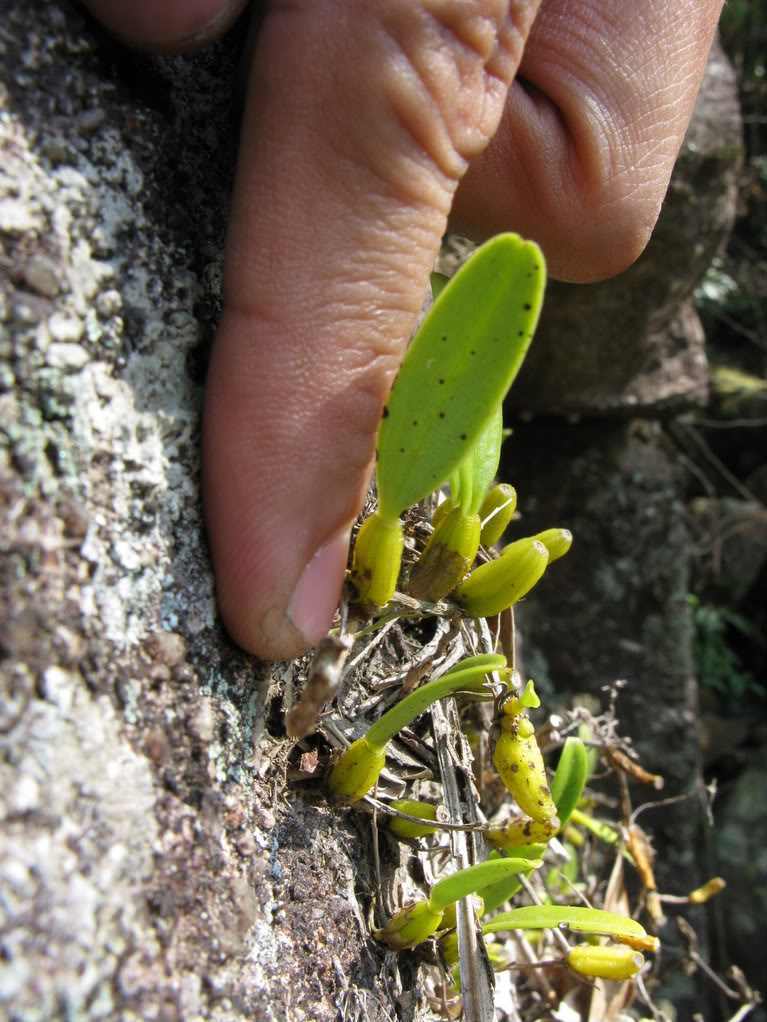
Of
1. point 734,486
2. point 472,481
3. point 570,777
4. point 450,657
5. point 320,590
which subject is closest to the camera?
point 320,590

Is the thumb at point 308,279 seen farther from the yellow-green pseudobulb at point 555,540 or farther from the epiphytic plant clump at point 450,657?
the yellow-green pseudobulb at point 555,540

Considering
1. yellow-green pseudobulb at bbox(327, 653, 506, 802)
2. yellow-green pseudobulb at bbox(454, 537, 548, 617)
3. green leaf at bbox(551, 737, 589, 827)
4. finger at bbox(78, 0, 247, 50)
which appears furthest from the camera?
green leaf at bbox(551, 737, 589, 827)

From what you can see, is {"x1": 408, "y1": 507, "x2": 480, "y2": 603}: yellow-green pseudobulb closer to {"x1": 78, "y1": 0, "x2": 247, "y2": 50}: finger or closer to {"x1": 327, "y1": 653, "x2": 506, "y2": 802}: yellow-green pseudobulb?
{"x1": 327, "y1": 653, "x2": 506, "y2": 802}: yellow-green pseudobulb

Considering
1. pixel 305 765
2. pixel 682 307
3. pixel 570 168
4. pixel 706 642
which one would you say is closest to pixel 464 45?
pixel 570 168

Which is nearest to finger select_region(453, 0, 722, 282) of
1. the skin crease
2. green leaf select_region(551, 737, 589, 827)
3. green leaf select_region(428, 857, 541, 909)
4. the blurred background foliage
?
the skin crease

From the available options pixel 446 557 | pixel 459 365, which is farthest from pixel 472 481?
pixel 459 365

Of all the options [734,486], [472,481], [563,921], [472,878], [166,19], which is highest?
[166,19]

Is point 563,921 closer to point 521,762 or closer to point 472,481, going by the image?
point 521,762
